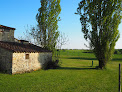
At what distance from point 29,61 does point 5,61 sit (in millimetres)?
2799

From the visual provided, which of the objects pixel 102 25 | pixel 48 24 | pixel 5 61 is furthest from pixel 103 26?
pixel 5 61

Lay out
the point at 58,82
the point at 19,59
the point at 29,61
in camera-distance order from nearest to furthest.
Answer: the point at 58,82 < the point at 19,59 < the point at 29,61

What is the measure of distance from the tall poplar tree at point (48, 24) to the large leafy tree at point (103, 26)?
6239mm

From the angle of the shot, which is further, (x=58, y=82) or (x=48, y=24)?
(x=48, y=24)

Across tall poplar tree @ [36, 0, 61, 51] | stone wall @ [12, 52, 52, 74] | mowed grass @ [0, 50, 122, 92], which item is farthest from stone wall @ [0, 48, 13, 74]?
tall poplar tree @ [36, 0, 61, 51]

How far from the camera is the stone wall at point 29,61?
43.8 feet

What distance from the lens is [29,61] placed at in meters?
14.9

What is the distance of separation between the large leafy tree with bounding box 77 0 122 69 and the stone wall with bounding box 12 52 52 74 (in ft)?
25.1

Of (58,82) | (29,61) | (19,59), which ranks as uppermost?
(19,59)

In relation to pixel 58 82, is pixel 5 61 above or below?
above

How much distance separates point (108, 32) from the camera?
673 inches

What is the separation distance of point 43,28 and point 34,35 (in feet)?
8.18

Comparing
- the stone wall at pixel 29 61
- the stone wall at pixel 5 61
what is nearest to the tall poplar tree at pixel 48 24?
the stone wall at pixel 29 61

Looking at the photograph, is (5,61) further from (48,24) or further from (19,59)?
(48,24)
